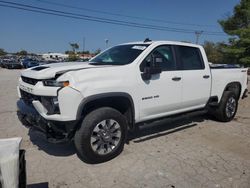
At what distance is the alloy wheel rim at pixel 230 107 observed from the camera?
20.7 ft

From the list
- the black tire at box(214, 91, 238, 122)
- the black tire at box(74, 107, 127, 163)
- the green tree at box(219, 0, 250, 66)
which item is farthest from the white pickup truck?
the green tree at box(219, 0, 250, 66)

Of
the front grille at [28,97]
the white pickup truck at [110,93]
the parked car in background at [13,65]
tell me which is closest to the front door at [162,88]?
the white pickup truck at [110,93]

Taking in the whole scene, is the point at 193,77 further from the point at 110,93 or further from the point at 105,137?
the point at 105,137

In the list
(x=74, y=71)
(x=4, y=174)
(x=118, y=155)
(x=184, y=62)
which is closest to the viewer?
(x=4, y=174)

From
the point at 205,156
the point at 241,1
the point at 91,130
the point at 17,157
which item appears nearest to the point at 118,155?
the point at 91,130

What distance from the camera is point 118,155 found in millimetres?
4102

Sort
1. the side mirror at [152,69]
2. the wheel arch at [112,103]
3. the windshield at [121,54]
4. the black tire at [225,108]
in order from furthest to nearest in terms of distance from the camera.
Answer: the black tire at [225,108] < the windshield at [121,54] < the side mirror at [152,69] < the wheel arch at [112,103]

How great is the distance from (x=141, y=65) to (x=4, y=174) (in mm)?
2748

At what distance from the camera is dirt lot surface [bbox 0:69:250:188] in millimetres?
3330

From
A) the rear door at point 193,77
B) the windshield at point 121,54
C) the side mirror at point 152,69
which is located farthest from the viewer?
the rear door at point 193,77

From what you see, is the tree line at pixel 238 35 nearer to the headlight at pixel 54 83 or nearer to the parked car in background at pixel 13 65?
the headlight at pixel 54 83

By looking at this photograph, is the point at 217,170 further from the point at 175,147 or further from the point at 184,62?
the point at 184,62

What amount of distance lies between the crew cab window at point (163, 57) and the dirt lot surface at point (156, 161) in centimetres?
109

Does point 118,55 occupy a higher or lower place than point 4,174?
higher
